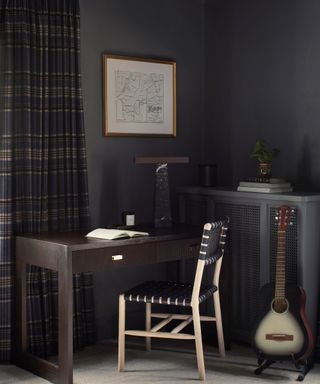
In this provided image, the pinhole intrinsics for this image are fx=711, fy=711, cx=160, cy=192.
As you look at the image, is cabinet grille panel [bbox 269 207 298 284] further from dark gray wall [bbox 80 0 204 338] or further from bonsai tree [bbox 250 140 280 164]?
dark gray wall [bbox 80 0 204 338]

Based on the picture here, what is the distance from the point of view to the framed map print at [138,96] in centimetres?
457

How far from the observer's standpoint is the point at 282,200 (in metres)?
4.14

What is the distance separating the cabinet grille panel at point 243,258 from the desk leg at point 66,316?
1196 mm

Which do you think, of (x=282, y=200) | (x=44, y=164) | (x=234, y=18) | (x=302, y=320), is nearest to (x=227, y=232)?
(x=282, y=200)

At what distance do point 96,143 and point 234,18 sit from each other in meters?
1.30

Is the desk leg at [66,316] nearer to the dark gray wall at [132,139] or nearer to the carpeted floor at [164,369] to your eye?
the carpeted floor at [164,369]

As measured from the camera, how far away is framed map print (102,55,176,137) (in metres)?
4.57

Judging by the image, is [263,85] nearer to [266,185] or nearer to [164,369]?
[266,185]

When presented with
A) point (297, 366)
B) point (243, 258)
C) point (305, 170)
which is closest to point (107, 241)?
point (243, 258)

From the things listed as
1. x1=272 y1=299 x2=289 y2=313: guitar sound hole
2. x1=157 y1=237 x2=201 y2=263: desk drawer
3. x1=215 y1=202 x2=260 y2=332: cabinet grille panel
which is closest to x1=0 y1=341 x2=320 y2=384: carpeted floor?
x1=215 y1=202 x2=260 y2=332: cabinet grille panel

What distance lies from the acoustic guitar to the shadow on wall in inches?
17.7

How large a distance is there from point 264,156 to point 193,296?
1.05 m

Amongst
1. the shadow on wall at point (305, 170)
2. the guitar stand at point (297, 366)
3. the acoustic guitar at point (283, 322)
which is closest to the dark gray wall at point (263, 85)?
the shadow on wall at point (305, 170)

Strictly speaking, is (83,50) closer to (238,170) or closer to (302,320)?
→ (238,170)
